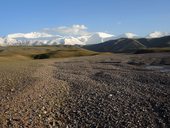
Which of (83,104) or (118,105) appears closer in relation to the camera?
(118,105)

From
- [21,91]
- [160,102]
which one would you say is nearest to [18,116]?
[21,91]

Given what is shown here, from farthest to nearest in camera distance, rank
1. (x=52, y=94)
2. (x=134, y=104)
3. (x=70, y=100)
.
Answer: (x=52, y=94) → (x=70, y=100) → (x=134, y=104)

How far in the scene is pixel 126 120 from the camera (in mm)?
18656

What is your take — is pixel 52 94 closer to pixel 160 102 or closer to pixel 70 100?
pixel 70 100

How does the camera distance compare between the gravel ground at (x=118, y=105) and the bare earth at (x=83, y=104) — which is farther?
the gravel ground at (x=118, y=105)

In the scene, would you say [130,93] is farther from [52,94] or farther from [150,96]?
[52,94]

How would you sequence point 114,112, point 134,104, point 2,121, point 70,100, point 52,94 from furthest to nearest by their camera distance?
point 52,94, point 70,100, point 134,104, point 114,112, point 2,121

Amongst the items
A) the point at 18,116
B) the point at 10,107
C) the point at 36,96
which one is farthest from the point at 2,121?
the point at 36,96

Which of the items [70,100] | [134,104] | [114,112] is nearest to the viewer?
[114,112]

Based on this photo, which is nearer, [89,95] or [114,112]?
[114,112]

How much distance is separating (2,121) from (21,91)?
8565mm

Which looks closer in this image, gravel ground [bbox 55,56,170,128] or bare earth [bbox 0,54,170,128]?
bare earth [bbox 0,54,170,128]

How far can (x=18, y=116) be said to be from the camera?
18.8 metres

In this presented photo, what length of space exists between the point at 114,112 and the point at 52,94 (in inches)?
286
